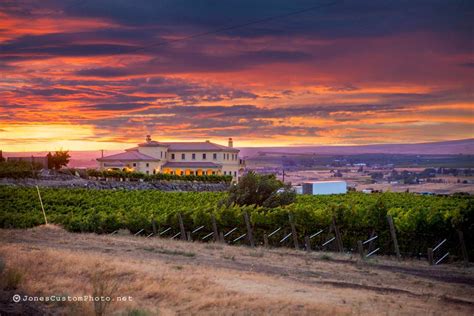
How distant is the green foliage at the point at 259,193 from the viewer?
39.2m

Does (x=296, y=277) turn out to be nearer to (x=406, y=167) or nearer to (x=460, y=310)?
(x=460, y=310)

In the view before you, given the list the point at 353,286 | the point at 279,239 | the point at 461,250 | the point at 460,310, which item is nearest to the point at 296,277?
the point at 353,286

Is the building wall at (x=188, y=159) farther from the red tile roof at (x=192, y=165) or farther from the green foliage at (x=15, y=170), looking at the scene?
the green foliage at (x=15, y=170)

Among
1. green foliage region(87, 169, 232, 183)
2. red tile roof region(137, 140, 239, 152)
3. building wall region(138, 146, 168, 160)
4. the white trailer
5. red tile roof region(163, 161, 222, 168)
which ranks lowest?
the white trailer

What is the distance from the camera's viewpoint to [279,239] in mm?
29703

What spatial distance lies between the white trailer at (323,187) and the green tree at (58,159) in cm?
4414

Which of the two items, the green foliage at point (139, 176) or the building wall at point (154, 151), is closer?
the green foliage at point (139, 176)

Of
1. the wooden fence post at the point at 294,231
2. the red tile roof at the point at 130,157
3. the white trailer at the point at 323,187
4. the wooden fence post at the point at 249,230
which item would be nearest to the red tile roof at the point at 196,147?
the red tile roof at the point at 130,157

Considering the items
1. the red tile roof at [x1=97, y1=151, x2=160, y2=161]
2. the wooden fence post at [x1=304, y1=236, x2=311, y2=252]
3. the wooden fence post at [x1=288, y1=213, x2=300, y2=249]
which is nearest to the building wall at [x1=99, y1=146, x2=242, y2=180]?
the red tile roof at [x1=97, y1=151, x2=160, y2=161]

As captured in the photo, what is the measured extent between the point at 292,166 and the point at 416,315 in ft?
217

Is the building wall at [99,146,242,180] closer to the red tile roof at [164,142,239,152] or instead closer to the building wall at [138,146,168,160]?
the building wall at [138,146,168,160]

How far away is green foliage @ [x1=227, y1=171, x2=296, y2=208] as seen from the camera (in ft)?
129

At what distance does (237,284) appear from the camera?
15180 mm

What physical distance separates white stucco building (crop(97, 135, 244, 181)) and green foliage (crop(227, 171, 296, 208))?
6230cm
